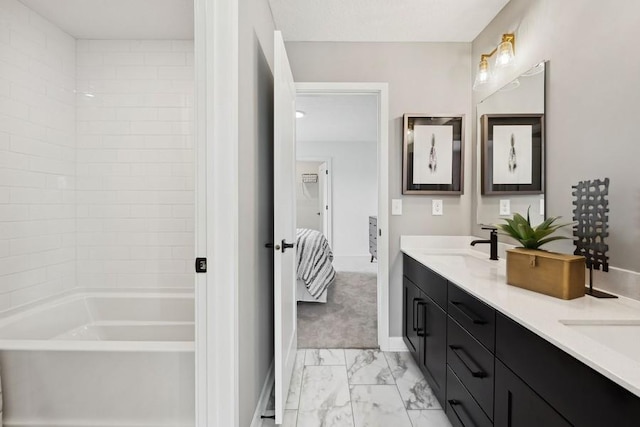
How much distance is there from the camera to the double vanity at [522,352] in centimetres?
72

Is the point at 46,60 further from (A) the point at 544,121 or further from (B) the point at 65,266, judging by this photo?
(A) the point at 544,121

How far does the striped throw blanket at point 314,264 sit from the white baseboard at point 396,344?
44.7 inches

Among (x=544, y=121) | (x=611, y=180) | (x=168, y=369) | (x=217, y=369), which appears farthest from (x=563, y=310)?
(x=168, y=369)

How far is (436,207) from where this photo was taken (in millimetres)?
2512

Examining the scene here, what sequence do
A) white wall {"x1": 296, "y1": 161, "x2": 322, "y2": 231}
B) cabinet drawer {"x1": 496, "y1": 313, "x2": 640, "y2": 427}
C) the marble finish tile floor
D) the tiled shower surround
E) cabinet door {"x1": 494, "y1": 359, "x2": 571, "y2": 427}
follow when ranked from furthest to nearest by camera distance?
white wall {"x1": 296, "y1": 161, "x2": 322, "y2": 231} < the tiled shower surround < the marble finish tile floor < cabinet door {"x1": 494, "y1": 359, "x2": 571, "y2": 427} < cabinet drawer {"x1": 496, "y1": 313, "x2": 640, "y2": 427}

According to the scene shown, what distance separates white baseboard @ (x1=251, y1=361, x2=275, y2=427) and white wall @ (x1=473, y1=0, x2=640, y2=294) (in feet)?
5.62

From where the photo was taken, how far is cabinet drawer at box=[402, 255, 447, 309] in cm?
170

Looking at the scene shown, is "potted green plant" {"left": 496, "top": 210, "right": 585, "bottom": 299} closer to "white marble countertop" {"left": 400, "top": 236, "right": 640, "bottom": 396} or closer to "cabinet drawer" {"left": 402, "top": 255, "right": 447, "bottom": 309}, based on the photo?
"white marble countertop" {"left": 400, "top": 236, "right": 640, "bottom": 396}

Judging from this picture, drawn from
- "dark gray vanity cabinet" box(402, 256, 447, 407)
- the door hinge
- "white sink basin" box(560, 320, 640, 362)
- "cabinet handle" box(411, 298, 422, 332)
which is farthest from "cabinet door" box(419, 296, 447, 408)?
the door hinge

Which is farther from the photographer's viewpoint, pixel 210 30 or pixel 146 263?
pixel 146 263

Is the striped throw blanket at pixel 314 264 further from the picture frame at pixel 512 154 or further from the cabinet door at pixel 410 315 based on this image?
the picture frame at pixel 512 154

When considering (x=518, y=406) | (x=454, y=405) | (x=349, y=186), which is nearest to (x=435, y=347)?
(x=454, y=405)

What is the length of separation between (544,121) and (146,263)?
267cm

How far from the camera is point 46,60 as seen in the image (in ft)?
6.58
